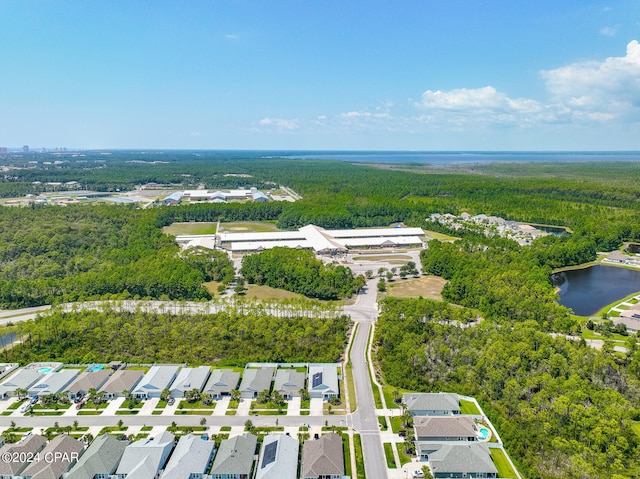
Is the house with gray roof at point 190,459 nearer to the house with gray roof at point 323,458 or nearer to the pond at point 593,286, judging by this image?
the house with gray roof at point 323,458

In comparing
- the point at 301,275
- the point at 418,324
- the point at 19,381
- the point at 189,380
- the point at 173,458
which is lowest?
the point at 173,458

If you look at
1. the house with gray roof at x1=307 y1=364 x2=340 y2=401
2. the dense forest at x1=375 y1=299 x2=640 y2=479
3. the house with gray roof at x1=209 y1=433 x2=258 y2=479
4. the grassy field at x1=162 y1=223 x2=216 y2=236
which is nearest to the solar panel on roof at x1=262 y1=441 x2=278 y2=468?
the house with gray roof at x1=209 y1=433 x2=258 y2=479

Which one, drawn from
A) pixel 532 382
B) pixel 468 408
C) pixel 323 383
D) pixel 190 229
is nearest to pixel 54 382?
pixel 323 383

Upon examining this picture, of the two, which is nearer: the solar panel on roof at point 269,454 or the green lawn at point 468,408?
the solar panel on roof at point 269,454

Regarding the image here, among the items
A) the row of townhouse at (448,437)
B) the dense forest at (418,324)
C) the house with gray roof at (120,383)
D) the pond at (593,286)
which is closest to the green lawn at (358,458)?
the row of townhouse at (448,437)

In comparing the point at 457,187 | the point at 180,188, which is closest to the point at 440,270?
the point at 457,187

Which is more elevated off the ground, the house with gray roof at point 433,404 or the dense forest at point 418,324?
the dense forest at point 418,324

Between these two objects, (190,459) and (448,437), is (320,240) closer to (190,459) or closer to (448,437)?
(448,437)
